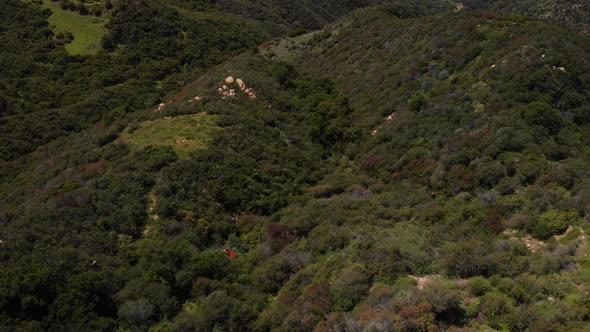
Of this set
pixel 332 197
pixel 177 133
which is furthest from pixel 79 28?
pixel 332 197

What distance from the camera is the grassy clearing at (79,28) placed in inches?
3036

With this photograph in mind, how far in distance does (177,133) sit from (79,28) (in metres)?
61.3

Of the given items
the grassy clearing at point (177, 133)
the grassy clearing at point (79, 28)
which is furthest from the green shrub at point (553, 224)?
the grassy clearing at point (79, 28)

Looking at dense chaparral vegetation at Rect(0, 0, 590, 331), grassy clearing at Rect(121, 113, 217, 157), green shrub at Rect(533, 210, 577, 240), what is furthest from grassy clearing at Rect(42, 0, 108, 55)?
green shrub at Rect(533, 210, 577, 240)

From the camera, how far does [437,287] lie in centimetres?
1418

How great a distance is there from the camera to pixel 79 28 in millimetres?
81688

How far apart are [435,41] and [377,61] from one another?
7.60 meters

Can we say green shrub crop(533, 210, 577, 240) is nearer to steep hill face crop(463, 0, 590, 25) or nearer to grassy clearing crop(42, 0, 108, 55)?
grassy clearing crop(42, 0, 108, 55)

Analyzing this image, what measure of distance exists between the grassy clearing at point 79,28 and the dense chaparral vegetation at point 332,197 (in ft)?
73.6

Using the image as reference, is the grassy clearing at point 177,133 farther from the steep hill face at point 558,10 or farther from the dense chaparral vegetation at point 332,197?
the steep hill face at point 558,10

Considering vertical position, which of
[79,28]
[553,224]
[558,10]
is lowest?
[79,28]

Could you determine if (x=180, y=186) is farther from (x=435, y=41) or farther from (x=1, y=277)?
(x=435, y=41)

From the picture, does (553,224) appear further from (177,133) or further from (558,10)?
(558,10)

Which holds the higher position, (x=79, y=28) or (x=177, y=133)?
(x=177, y=133)
